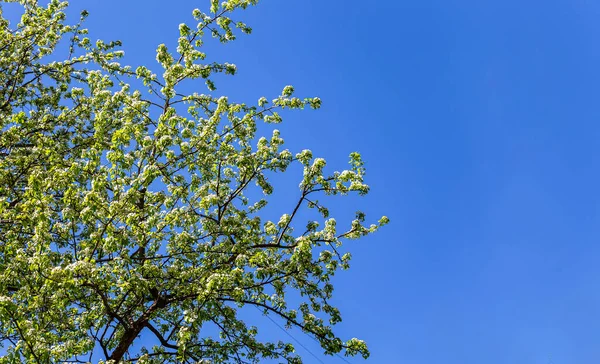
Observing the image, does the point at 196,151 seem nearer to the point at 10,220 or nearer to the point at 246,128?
the point at 246,128

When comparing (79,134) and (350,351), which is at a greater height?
(79,134)

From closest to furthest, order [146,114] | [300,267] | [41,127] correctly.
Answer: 1. [300,267]
2. [146,114]
3. [41,127]

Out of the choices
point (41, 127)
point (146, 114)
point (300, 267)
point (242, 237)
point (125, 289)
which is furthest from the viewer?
point (41, 127)

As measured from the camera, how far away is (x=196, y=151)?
14.3m

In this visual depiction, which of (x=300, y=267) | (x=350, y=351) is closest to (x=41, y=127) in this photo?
(x=300, y=267)

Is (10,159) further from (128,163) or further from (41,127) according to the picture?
(128,163)

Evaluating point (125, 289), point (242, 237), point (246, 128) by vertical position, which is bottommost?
point (125, 289)

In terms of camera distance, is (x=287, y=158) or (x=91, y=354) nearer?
(x=91, y=354)

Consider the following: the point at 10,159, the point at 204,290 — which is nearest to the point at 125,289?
the point at 204,290

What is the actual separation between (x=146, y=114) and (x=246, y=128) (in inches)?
116

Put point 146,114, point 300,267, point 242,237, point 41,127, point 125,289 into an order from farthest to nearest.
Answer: point 41,127 → point 146,114 → point 242,237 → point 300,267 → point 125,289

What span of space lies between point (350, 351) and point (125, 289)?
224 inches

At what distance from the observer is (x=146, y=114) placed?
623 inches

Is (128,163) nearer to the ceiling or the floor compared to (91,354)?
nearer to the ceiling
